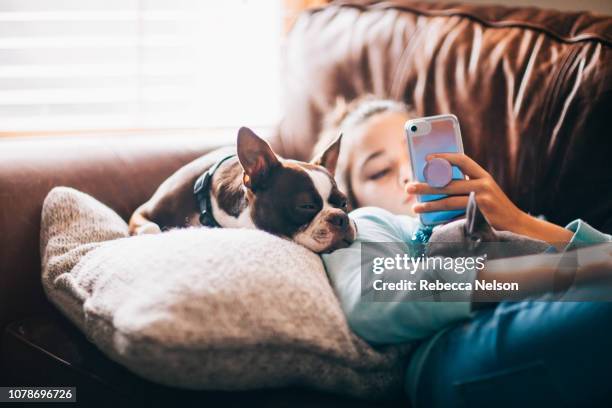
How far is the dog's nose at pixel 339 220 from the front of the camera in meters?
1.05

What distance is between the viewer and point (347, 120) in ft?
4.65

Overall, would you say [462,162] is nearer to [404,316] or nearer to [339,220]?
[339,220]

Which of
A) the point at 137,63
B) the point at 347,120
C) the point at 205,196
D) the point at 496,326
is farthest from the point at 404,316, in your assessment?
the point at 137,63

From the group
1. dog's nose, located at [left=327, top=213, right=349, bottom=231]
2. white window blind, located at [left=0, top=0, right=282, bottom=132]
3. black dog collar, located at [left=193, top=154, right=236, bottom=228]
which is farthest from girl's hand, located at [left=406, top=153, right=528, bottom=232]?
white window blind, located at [left=0, top=0, right=282, bottom=132]

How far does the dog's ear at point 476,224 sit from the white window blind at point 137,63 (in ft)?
4.66

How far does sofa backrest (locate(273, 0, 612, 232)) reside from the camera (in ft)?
4.15

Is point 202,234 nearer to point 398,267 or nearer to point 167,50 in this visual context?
point 398,267

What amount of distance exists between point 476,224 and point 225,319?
0.37 metres

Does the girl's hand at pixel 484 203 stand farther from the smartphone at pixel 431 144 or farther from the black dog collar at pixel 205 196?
the black dog collar at pixel 205 196

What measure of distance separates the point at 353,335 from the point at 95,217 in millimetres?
556

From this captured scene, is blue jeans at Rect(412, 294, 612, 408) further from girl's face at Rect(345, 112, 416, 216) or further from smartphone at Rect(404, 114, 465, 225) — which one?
girl's face at Rect(345, 112, 416, 216)

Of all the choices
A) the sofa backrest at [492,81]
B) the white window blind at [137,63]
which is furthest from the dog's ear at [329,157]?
the white window blind at [137,63]

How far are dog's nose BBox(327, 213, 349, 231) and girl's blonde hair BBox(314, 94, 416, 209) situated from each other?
0.98 feet

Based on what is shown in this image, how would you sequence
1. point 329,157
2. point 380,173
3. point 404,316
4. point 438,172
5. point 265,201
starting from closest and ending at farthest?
point 404,316, point 438,172, point 265,201, point 329,157, point 380,173
